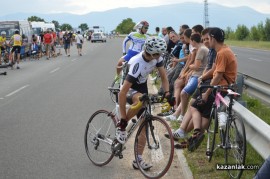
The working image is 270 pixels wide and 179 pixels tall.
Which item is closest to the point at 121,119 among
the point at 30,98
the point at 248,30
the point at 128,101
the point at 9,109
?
the point at 128,101

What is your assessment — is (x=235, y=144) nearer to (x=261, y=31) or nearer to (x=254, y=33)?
(x=261, y=31)

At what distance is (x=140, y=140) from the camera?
5547mm

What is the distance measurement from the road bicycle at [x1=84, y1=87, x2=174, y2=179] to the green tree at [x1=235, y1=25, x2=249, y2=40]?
219ft

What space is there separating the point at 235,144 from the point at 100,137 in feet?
6.78

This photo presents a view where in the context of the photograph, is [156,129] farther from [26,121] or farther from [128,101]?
[26,121]

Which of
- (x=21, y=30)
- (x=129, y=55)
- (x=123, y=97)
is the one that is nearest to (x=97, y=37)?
(x=21, y=30)

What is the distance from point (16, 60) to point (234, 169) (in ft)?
64.7

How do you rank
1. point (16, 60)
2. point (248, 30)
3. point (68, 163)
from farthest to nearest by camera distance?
point (248, 30) → point (16, 60) → point (68, 163)

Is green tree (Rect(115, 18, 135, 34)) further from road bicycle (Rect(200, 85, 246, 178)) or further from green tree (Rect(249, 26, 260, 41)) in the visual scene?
road bicycle (Rect(200, 85, 246, 178))

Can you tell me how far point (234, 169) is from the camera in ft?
16.5

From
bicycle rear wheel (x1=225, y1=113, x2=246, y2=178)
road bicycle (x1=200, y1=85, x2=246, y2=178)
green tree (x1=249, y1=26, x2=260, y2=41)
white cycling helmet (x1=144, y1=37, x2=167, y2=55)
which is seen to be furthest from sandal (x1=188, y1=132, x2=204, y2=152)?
green tree (x1=249, y1=26, x2=260, y2=41)

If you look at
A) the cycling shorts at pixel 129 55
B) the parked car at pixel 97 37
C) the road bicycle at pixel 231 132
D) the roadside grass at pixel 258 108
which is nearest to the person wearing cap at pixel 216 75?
the road bicycle at pixel 231 132

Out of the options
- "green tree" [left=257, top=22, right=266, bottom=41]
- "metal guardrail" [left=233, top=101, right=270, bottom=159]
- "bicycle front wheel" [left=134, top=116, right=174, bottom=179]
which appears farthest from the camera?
"green tree" [left=257, top=22, right=266, bottom=41]

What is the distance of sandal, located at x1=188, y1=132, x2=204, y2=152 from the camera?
619 cm
